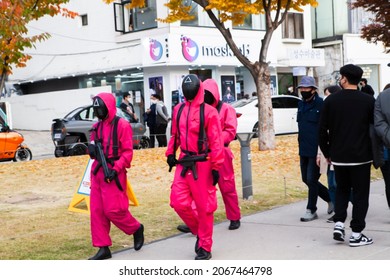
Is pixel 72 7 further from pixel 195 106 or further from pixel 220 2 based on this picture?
pixel 195 106

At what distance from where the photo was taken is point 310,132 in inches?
313

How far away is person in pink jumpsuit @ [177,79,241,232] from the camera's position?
7.51 metres

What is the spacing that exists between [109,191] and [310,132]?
2.80 m

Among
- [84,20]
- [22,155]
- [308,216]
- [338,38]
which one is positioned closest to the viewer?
[308,216]

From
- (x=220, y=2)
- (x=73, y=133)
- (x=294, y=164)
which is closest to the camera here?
(x=294, y=164)

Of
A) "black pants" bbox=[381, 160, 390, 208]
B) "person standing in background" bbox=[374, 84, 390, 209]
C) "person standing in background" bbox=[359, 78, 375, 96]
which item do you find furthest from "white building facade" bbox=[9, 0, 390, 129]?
"person standing in background" bbox=[374, 84, 390, 209]

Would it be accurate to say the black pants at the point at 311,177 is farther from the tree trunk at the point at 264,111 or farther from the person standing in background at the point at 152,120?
the person standing in background at the point at 152,120

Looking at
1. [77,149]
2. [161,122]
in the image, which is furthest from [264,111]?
[77,149]

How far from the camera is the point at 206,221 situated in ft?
20.5

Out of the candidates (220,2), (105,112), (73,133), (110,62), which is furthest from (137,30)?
(105,112)

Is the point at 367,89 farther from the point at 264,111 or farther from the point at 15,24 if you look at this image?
the point at 264,111

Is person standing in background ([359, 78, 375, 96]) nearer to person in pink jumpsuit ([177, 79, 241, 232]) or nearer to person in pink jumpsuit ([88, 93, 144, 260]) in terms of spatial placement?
person in pink jumpsuit ([177, 79, 241, 232])

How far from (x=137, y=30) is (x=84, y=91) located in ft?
11.7

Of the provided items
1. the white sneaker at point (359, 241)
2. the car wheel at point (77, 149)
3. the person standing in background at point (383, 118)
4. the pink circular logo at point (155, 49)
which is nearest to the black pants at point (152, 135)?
the car wheel at point (77, 149)
